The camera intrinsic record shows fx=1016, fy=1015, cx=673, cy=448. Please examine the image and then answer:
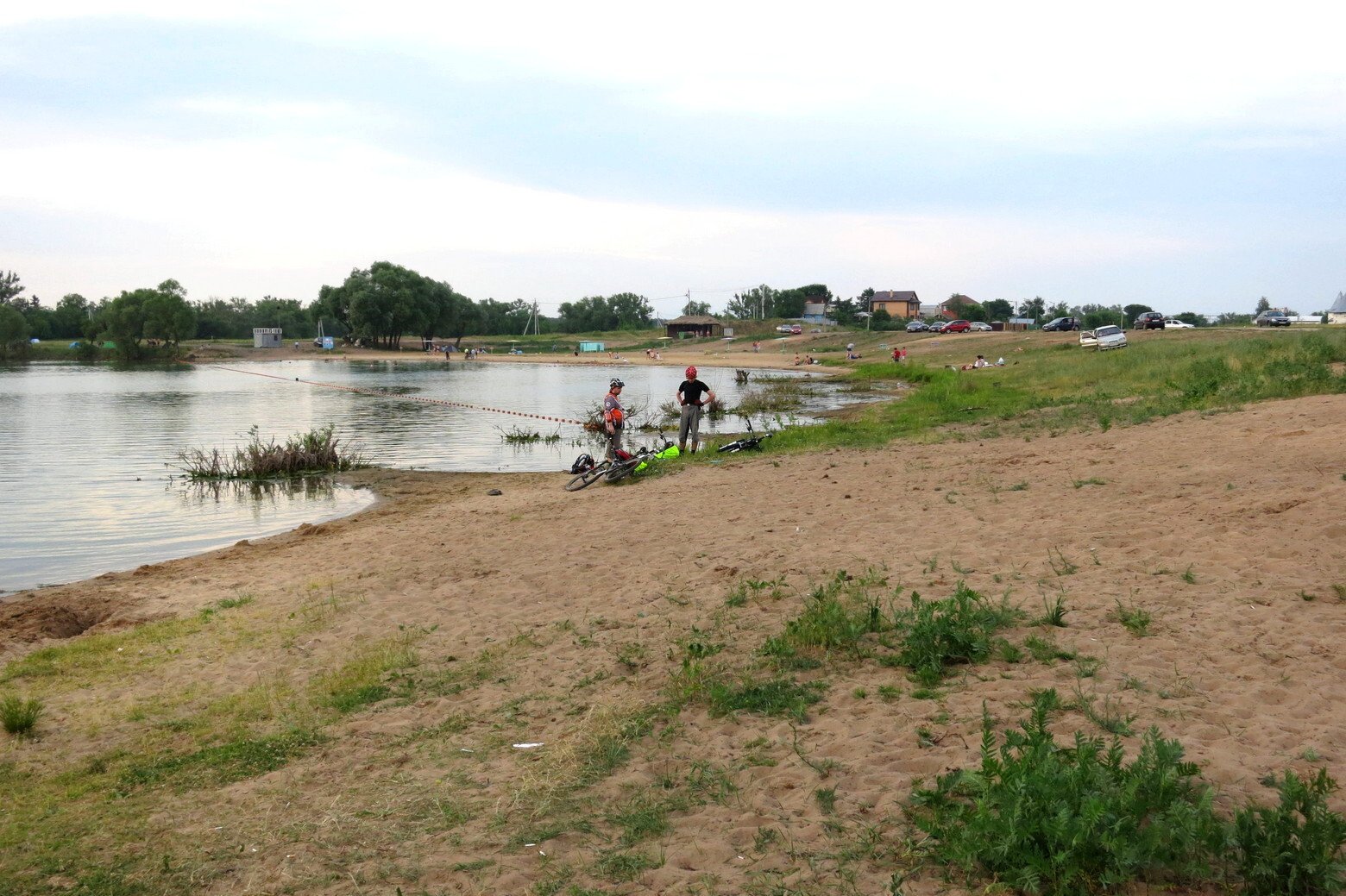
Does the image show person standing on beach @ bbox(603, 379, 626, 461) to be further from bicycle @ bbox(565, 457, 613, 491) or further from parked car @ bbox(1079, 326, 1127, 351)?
parked car @ bbox(1079, 326, 1127, 351)

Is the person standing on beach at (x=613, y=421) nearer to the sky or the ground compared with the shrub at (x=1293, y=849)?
nearer to the sky

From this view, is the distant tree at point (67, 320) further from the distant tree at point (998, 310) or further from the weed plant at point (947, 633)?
the weed plant at point (947, 633)

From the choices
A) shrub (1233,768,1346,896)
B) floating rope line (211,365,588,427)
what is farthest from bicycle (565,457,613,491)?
shrub (1233,768,1346,896)

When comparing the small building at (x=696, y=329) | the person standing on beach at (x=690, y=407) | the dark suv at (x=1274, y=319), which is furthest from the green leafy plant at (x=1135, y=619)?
the small building at (x=696, y=329)

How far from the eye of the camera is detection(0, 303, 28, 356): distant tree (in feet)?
335

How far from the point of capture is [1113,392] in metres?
22.2

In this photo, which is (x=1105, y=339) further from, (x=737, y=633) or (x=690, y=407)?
(x=737, y=633)

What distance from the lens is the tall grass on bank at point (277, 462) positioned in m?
21.2

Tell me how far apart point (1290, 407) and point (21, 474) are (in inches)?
954

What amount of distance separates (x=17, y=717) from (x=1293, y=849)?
23.6ft

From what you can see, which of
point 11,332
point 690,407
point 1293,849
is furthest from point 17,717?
point 11,332

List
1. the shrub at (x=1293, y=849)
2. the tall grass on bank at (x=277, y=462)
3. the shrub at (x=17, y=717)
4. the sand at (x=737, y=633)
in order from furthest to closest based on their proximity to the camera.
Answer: the tall grass on bank at (x=277, y=462), the shrub at (x=17, y=717), the sand at (x=737, y=633), the shrub at (x=1293, y=849)

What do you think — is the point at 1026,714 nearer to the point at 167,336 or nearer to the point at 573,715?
the point at 573,715

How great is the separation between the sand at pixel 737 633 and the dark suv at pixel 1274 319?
58784 millimetres
